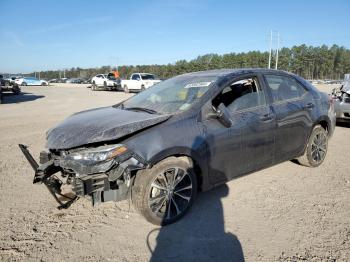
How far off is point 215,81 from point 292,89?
163cm

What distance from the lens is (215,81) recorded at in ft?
14.4

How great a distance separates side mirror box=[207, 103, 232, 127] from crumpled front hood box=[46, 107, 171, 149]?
588mm

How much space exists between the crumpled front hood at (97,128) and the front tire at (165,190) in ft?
1.58

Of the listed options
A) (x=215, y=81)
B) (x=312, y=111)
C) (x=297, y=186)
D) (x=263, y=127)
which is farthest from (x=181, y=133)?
(x=312, y=111)

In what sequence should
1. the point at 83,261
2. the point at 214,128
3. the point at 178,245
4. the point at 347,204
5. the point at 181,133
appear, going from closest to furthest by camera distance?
the point at 83,261 < the point at 178,245 < the point at 181,133 < the point at 214,128 < the point at 347,204

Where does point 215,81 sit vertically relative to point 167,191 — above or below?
above

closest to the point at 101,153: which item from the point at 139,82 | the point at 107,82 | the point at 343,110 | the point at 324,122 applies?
the point at 324,122

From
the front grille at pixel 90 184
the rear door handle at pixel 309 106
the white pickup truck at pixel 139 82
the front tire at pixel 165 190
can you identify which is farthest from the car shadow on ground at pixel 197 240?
the white pickup truck at pixel 139 82

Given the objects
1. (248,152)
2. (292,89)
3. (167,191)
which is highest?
(292,89)

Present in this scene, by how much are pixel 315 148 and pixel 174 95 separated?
8.98ft

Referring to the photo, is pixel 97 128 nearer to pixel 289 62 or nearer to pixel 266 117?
pixel 266 117

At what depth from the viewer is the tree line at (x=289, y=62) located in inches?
3888

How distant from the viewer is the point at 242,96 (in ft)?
14.9

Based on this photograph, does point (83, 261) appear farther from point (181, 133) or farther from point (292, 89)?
point (292, 89)
